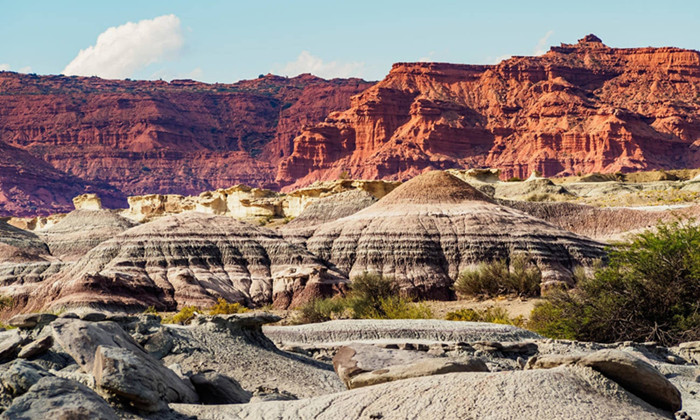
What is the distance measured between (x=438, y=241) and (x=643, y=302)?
20.2m

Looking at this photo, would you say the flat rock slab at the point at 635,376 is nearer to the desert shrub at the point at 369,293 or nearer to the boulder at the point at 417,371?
the boulder at the point at 417,371

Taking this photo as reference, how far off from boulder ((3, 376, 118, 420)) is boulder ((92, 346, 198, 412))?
636 mm

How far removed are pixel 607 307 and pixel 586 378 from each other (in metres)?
12.5

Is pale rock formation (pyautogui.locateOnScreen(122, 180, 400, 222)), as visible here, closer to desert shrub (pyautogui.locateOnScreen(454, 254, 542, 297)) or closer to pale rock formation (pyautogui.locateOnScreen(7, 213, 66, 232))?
pale rock formation (pyautogui.locateOnScreen(7, 213, 66, 232))

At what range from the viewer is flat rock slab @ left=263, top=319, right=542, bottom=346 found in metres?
19.8

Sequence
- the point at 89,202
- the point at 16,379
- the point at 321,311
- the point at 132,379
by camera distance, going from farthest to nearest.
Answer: the point at 89,202
the point at 321,311
the point at 132,379
the point at 16,379

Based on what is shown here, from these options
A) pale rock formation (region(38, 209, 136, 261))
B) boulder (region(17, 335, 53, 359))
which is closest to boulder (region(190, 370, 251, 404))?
boulder (region(17, 335, 53, 359))

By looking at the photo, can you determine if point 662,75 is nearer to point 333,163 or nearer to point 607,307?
point 333,163

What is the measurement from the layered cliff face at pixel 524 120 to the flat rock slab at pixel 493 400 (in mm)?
140112

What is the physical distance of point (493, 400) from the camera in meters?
9.20

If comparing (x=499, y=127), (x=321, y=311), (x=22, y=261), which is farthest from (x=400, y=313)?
(x=499, y=127)

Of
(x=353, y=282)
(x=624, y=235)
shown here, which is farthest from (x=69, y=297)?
(x=624, y=235)

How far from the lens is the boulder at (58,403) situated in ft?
28.0

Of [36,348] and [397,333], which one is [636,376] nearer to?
[36,348]
